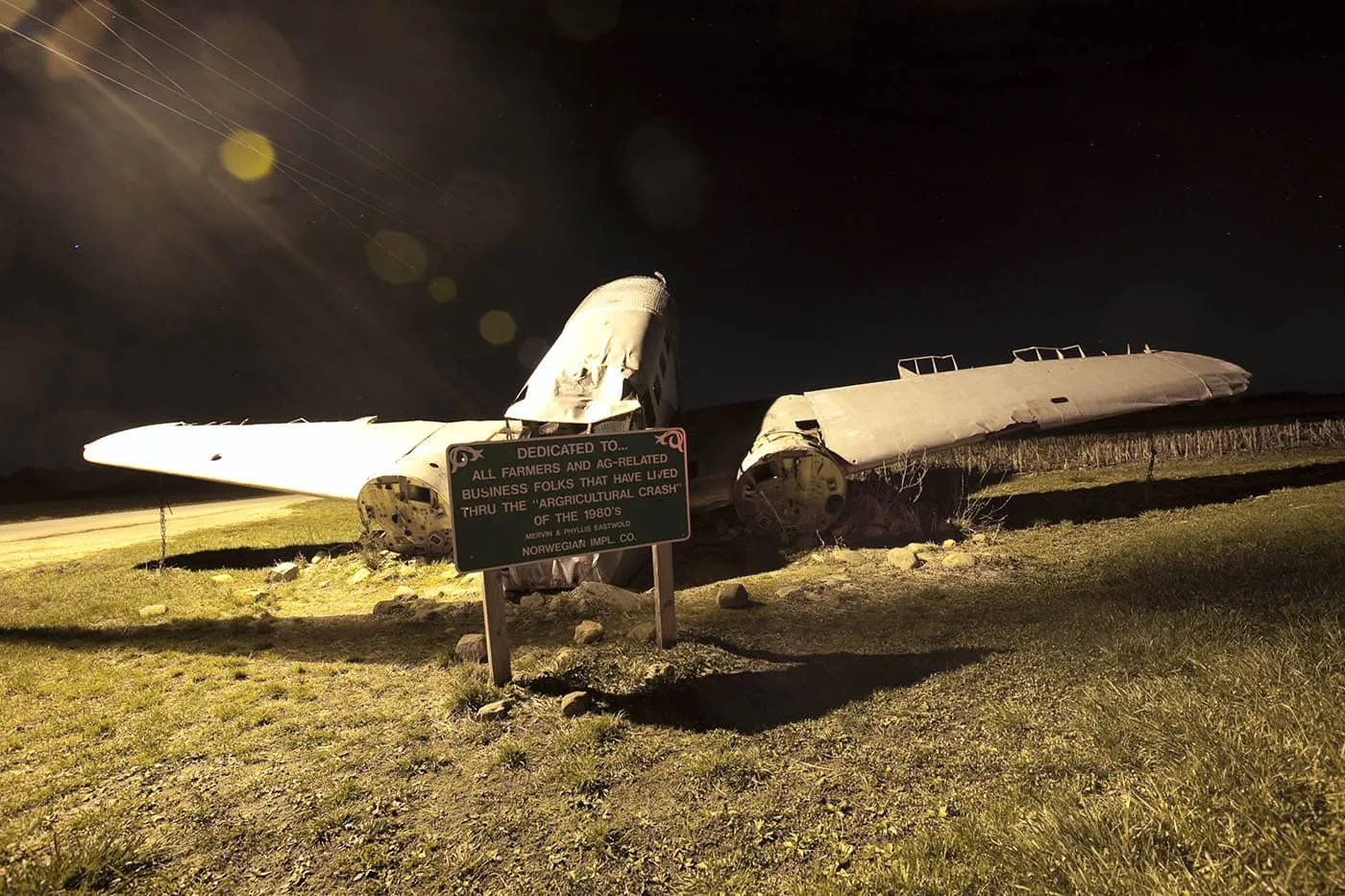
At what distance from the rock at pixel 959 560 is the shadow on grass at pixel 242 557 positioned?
13.8 m

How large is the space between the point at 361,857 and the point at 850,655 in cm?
521

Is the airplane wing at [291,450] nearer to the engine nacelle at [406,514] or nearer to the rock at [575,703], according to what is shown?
the engine nacelle at [406,514]

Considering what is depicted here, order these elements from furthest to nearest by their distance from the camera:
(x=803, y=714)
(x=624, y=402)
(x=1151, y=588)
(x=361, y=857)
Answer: (x=624, y=402), (x=1151, y=588), (x=803, y=714), (x=361, y=857)

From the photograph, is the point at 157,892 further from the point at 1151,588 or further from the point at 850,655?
the point at 1151,588

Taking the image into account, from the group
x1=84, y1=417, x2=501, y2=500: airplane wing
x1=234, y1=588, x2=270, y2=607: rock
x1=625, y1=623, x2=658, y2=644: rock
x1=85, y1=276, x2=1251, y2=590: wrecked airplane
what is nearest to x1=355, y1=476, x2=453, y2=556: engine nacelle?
x1=85, y1=276, x2=1251, y2=590: wrecked airplane

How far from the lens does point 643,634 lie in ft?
Result: 26.7

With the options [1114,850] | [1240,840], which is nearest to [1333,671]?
[1240,840]

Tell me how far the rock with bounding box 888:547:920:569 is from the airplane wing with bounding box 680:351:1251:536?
183 centimetres

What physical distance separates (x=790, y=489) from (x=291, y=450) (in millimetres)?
11524

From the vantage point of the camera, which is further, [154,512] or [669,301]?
[154,512]

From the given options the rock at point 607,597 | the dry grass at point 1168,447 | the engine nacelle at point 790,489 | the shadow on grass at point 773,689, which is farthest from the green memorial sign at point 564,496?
the dry grass at point 1168,447

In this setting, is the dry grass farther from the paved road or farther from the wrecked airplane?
the paved road

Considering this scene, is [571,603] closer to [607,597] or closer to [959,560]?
[607,597]

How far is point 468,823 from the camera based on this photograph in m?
4.54
